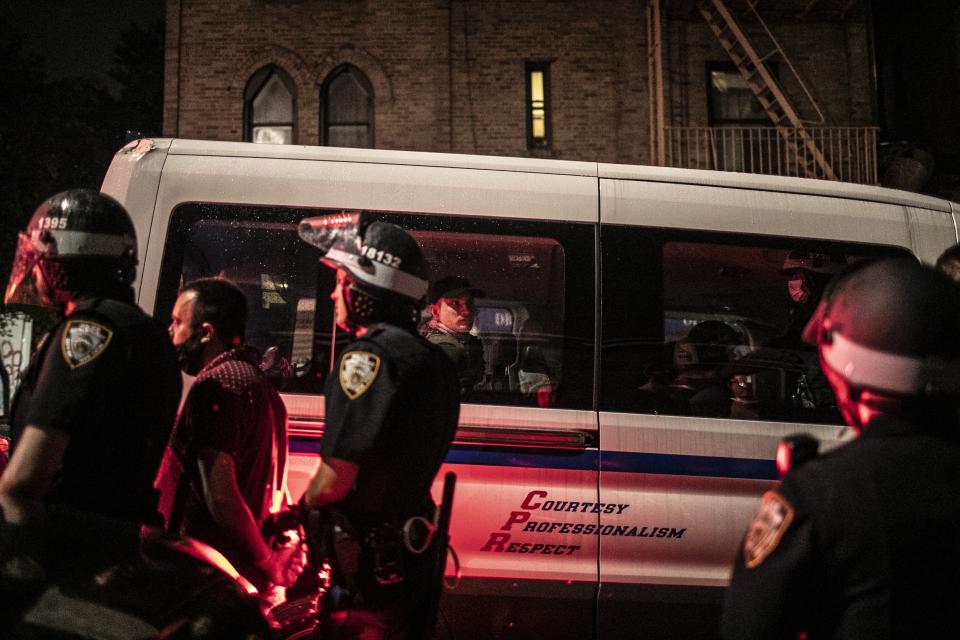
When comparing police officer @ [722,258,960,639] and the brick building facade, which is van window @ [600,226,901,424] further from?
the brick building facade

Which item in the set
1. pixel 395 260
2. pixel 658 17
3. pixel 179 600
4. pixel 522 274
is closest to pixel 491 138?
pixel 658 17

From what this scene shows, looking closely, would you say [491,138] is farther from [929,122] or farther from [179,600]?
[179,600]

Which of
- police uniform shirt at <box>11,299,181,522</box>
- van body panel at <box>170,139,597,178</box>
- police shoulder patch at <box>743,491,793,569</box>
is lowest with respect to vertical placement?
police shoulder patch at <box>743,491,793,569</box>

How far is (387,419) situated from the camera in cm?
234

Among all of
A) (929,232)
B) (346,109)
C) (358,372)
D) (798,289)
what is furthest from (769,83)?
(358,372)

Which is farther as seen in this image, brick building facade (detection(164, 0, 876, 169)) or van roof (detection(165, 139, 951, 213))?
brick building facade (detection(164, 0, 876, 169))

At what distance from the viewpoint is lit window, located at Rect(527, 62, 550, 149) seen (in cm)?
1259

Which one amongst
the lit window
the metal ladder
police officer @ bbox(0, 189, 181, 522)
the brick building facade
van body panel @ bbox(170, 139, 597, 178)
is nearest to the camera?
police officer @ bbox(0, 189, 181, 522)

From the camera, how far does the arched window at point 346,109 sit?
12.7 metres

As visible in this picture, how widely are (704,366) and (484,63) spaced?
31.8 ft

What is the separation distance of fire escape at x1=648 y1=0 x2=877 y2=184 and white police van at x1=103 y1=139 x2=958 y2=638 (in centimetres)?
824

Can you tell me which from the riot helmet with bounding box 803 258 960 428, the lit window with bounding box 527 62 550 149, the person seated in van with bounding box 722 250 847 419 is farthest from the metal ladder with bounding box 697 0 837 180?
the riot helmet with bounding box 803 258 960 428

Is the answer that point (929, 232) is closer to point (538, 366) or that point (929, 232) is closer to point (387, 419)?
point (538, 366)

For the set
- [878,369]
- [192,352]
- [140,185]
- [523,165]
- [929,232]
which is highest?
[523,165]
